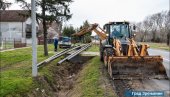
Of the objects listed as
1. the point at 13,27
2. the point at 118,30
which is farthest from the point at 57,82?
the point at 13,27

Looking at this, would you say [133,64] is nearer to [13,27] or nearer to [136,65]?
[136,65]

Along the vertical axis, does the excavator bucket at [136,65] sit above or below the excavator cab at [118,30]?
below

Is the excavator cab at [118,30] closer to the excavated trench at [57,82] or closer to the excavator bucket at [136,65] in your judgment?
the excavated trench at [57,82]

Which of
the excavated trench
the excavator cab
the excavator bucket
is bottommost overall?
the excavated trench

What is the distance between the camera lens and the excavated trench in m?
14.5

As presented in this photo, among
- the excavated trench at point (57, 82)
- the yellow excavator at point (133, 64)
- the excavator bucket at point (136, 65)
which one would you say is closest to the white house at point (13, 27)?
the excavated trench at point (57, 82)

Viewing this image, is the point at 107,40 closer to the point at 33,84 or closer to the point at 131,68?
the point at 131,68

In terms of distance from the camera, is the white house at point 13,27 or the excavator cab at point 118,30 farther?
the white house at point 13,27

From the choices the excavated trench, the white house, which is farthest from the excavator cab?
the white house

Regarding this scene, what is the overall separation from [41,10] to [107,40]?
7449 mm

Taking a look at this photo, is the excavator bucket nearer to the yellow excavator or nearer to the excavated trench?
the yellow excavator

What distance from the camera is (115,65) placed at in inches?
728

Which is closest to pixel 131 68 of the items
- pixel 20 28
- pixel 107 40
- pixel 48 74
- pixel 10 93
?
pixel 48 74

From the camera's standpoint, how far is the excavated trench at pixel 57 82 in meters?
14.5
